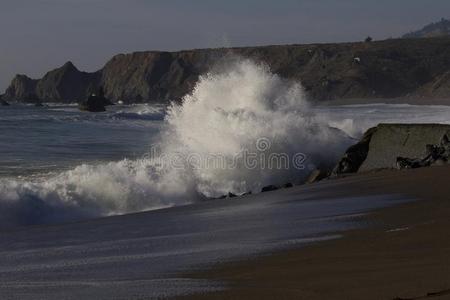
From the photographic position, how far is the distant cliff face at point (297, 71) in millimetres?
113875

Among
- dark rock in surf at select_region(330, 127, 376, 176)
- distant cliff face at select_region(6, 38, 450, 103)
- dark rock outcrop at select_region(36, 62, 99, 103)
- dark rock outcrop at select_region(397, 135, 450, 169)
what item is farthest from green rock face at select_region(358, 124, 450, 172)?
dark rock outcrop at select_region(36, 62, 99, 103)

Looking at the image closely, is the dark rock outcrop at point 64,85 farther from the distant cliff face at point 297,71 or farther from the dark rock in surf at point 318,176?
the dark rock in surf at point 318,176

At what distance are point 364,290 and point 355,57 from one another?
122146 millimetres

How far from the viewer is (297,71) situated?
12581cm

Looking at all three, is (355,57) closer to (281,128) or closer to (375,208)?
(281,128)

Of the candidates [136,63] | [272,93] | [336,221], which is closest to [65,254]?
[336,221]

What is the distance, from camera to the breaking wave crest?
12.3 m

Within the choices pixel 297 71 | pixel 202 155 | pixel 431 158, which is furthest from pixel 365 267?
pixel 297 71

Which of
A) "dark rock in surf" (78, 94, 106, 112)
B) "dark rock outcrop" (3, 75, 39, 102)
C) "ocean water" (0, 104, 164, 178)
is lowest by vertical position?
"ocean water" (0, 104, 164, 178)

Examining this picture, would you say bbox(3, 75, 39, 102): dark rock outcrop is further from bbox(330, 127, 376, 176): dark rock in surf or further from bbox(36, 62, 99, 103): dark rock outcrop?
bbox(330, 127, 376, 176): dark rock in surf

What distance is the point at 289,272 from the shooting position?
4867mm

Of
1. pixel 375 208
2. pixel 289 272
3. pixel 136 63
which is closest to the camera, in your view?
pixel 289 272

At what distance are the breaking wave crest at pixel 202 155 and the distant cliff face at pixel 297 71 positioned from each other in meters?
85.9

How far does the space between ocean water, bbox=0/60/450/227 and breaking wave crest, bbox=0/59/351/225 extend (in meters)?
0.02
